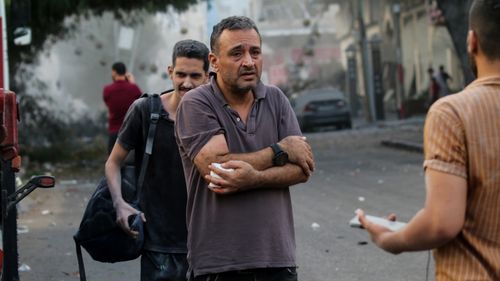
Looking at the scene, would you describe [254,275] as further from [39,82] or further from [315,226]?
[39,82]

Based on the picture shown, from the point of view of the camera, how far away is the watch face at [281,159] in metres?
4.02

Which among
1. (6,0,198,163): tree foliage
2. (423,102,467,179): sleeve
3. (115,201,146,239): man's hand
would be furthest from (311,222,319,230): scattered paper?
(6,0,198,163): tree foliage

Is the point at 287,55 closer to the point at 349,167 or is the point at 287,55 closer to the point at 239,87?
the point at 349,167

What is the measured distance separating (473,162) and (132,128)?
2.60 m

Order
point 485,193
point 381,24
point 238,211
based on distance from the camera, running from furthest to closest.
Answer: point 381,24 < point 238,211 < point 485,193

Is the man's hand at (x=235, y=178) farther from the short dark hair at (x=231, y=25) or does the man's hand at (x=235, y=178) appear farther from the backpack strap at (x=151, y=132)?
the backpack strap at (x=151, y=132)

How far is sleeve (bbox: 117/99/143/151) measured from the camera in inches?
208

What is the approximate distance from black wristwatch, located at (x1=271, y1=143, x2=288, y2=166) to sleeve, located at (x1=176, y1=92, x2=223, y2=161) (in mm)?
216

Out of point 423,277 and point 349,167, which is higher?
point 423,277

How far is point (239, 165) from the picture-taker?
3.93 metres

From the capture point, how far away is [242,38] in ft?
13.7

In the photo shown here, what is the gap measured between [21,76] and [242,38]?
23842 millimetres

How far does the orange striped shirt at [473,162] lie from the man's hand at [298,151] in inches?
42.9

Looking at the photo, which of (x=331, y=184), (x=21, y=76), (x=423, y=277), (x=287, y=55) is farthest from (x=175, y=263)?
(x=287, y=55)
